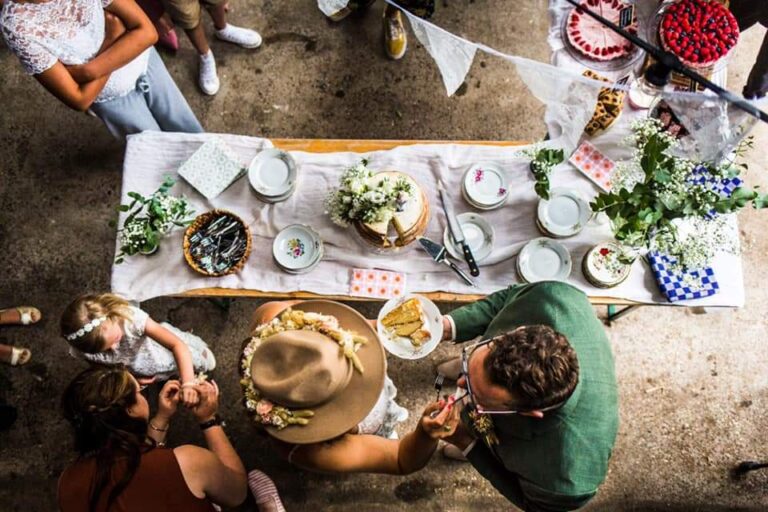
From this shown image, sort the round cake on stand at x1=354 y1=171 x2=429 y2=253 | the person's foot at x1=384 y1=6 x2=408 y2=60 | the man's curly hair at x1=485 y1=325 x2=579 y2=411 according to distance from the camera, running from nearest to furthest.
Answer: the man's curly hair at x1=485 y1=325 x2=579 y2=411 < the round cake on stand at x1=354 y1=171 x2=429 y2=253 < the person's foot at x1=384 y1=6 x2=408 y2=60

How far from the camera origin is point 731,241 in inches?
102

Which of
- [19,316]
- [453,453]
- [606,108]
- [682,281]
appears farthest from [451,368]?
[19,316]

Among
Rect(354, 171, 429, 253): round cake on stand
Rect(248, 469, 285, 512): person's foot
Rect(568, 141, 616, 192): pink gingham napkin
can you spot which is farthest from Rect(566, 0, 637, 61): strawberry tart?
Rect(248, 469, 285, 512): person's foot

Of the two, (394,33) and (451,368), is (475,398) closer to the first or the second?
(451,368)

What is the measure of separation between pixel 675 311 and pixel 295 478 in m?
2.66

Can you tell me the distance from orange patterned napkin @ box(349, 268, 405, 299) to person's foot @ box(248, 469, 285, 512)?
1351 mm

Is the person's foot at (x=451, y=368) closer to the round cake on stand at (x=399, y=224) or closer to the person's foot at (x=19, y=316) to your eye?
the round cake on stand at (x=399, y=224)

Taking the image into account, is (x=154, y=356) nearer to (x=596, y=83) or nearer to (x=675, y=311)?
(x=596, y=83)

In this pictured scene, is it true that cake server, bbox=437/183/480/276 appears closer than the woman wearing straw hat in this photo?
No

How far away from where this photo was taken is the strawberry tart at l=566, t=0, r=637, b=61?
2834 mm

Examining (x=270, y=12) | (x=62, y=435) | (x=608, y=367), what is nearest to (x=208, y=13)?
(x=270, y=12)

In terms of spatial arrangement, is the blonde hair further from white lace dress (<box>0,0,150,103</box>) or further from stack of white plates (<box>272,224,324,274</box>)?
white lace dress (<box>0,0,150,103</box>)

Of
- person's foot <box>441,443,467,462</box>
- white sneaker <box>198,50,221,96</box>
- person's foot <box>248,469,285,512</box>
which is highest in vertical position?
white sneaker <box>198,50,221,96</box>

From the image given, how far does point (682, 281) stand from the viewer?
2715 millimetres
